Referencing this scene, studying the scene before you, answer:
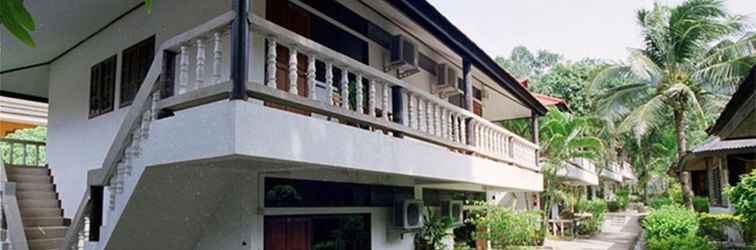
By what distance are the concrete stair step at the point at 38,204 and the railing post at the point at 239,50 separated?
5.69 m

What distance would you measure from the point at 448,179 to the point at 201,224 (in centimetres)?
337

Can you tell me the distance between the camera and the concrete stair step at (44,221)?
769cm

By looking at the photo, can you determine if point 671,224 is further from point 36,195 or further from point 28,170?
point 28,170

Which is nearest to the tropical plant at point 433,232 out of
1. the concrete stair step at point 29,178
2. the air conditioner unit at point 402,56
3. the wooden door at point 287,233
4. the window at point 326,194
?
the window at point 326,194

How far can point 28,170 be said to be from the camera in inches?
→ 365

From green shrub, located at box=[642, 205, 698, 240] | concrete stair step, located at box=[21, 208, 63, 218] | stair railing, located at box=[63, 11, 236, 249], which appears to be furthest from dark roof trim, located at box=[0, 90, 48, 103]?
green shrub, located at box=[642, 205, 698, 240]

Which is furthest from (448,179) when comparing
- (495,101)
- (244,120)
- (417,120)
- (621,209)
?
(621,209)

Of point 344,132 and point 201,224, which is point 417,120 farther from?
point 201,224

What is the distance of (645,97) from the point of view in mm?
20609

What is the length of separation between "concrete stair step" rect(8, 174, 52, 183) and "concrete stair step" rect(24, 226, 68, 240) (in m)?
1.55

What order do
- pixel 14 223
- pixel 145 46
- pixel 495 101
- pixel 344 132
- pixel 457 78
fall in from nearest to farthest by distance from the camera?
pixel 344 132 < pixel 14 223 < pixel 145 46 < pixel 457 78 < pixel 495 101

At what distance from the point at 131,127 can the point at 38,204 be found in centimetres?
464

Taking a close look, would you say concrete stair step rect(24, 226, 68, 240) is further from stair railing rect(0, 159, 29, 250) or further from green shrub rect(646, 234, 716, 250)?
green shrub rect(646, 234, 716, 250)

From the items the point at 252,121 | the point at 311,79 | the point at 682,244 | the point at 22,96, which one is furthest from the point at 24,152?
the point at 682,244
